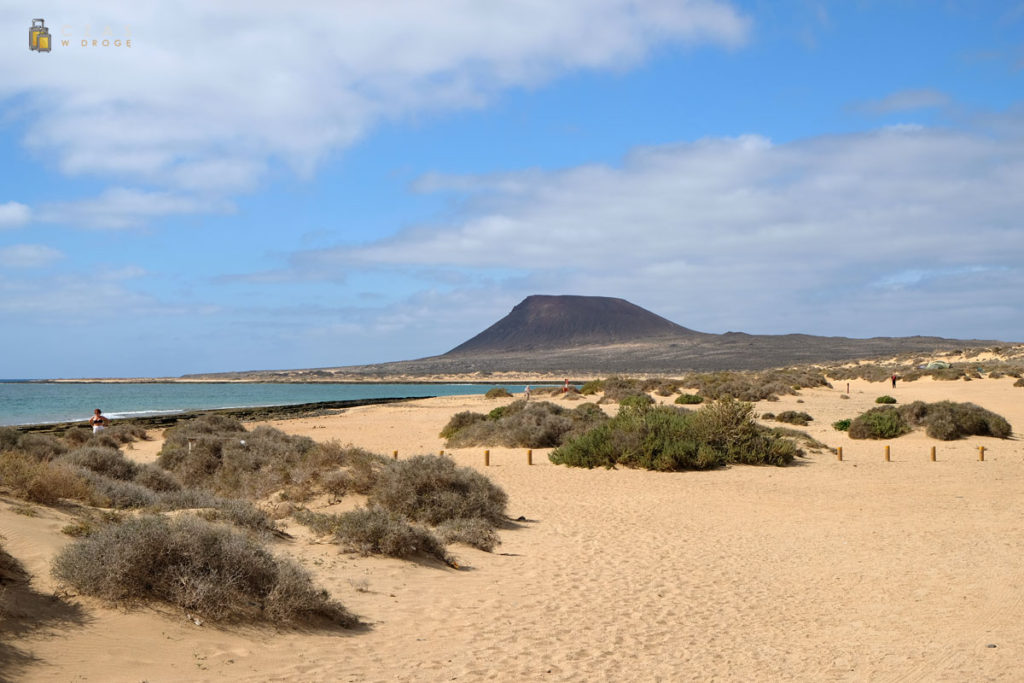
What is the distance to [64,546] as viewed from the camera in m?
7.54

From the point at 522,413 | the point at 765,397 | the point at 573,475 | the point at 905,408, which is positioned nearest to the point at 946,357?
the point at 765,397

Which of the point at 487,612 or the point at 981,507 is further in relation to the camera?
the point at 981,507

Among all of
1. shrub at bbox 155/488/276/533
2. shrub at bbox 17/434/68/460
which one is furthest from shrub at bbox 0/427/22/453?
shrub at bbox 155/488/276/533

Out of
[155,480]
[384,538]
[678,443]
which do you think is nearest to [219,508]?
[384,538]

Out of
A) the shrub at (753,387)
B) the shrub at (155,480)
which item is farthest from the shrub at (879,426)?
the shrub at (155,480)

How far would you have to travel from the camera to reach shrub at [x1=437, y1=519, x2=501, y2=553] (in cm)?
1201

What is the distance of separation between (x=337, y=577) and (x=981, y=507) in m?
13.7

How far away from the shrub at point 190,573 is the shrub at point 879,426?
24862 mm

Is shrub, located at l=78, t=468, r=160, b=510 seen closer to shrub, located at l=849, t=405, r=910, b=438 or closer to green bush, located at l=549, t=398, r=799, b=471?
green bush, located at l=549, t=398, r=799, b=471

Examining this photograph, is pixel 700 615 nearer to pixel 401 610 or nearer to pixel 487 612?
pixel 487 612

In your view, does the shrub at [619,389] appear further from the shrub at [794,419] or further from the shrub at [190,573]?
the shrub at [190,573]

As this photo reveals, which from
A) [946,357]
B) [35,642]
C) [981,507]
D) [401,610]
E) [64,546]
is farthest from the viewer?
[946,357]

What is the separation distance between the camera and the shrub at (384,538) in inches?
417

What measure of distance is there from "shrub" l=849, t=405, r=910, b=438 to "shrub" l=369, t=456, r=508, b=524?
18.8 metres
